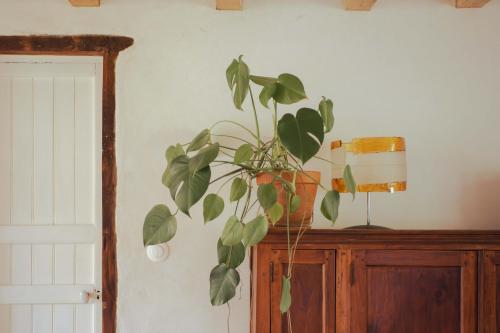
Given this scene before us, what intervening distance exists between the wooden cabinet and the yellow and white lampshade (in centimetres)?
27

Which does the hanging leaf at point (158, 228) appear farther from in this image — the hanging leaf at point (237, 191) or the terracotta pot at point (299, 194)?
the terracotta pot at point (299, 194)

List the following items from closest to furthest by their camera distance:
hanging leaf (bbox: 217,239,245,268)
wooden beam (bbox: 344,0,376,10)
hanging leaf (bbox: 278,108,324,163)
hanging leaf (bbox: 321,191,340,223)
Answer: hanging leaf (bbox: 278,108,324,163)
hanging leaf (bbox: 321,191,340,223)
hanging leaf (bbox: 217,239,245,268)
wooden beam (bbox: 344,0,376,10)

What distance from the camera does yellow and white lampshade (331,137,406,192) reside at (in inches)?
80.8

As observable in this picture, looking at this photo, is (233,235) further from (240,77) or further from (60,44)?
(60,44)

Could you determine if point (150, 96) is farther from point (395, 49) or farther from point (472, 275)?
point (472, 275)

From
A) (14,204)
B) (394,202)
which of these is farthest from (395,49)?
(14,204)

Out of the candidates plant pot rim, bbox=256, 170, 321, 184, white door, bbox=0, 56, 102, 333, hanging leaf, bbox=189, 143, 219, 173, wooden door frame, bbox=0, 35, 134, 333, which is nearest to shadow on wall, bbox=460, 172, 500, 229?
plant pot rim, bbox=256, 170, 321, 184

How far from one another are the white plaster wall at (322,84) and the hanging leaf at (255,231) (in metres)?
0.76

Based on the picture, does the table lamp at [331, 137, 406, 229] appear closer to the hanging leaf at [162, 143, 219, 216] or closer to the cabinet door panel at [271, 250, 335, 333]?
the cabinet door panel at [271, 250, 335, 333]

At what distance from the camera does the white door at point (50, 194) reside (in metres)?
2.47

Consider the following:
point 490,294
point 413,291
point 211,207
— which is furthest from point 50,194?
point 490,294

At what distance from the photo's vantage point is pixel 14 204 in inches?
98.3

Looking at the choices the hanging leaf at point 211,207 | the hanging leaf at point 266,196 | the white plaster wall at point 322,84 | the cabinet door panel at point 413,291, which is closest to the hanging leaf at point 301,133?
the hanging leaf at point 266,196

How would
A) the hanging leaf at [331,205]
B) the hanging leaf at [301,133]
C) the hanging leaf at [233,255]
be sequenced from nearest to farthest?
the hanging leaf at [301,133], the hanging leaf at [331,205], the hanging leaf at [233,255]
